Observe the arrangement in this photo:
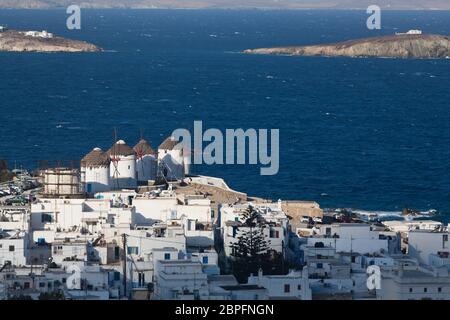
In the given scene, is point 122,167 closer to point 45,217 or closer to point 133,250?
point 45,217

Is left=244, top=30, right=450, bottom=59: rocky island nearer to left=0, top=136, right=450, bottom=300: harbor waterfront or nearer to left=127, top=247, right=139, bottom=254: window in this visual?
left=0, top=136, right=450, bottom=300: harbor waterfront

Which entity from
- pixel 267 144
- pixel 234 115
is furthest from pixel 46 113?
pixel 267 144

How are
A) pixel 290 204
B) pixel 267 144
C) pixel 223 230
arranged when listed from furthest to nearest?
1. pixel 267 144
2. pixel 290 204
3. pixel 223 230

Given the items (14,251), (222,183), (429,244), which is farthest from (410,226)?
(14,251)

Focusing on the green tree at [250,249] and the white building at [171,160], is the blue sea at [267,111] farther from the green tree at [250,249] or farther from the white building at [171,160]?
the green tree at [250,249]

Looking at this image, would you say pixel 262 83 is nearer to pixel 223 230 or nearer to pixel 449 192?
pixel 449 192

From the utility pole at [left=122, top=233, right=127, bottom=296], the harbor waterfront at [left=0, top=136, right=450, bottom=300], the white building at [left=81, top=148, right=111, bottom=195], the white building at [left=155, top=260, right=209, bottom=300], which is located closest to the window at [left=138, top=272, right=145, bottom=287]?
the harbor waterfront at [left=0, top=136, right=450, bottom=300]

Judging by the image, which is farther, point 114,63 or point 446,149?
point 114,63
